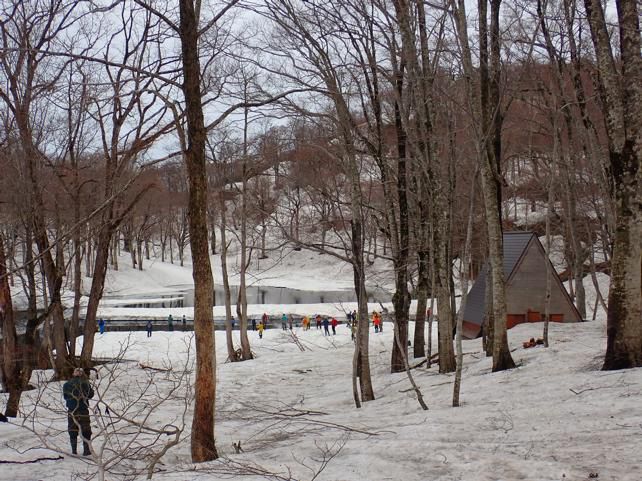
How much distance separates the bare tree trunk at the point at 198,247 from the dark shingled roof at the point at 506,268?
1344cm

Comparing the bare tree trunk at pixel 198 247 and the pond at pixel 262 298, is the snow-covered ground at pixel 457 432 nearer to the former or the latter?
the bare tree trunk at pixel 198 247

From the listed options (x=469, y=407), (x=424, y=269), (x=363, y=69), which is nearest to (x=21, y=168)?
(x=363, y=69)

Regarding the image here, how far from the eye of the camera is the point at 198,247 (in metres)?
7.22

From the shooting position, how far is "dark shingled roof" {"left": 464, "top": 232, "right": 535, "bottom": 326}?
1941 centimetres

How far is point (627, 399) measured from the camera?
22.6 feet

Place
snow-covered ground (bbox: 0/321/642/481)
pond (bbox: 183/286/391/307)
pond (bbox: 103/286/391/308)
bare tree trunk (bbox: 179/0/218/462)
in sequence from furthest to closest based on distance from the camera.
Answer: pond (bbox: 183/286/391/307), pond (bbox: 103/286/391/308), bare tree trunk (bbox: 179/0/218/462), snow-covered ground (bbox: 0/321/642/481)

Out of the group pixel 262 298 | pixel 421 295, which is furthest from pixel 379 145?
pixel 262 298

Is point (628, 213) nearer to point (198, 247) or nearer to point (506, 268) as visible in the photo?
point (198, 247)

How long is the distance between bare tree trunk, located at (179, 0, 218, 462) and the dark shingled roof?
13437 millimetres

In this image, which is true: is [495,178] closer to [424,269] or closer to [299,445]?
[424,269]

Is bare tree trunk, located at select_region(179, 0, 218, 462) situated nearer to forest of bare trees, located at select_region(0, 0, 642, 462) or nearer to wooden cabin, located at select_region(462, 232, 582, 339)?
forest of bare trees, located at select_region(0, 0, 642, 462)

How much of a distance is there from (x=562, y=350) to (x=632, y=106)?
17.7 feet

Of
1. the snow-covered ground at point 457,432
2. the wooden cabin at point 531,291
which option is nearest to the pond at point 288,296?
the wooden cabin at point 531,291

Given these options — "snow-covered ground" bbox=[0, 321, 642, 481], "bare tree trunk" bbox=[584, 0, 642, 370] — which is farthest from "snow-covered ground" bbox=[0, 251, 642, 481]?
"bare tree trunk" bbox=[584, 0, 642, 370]
